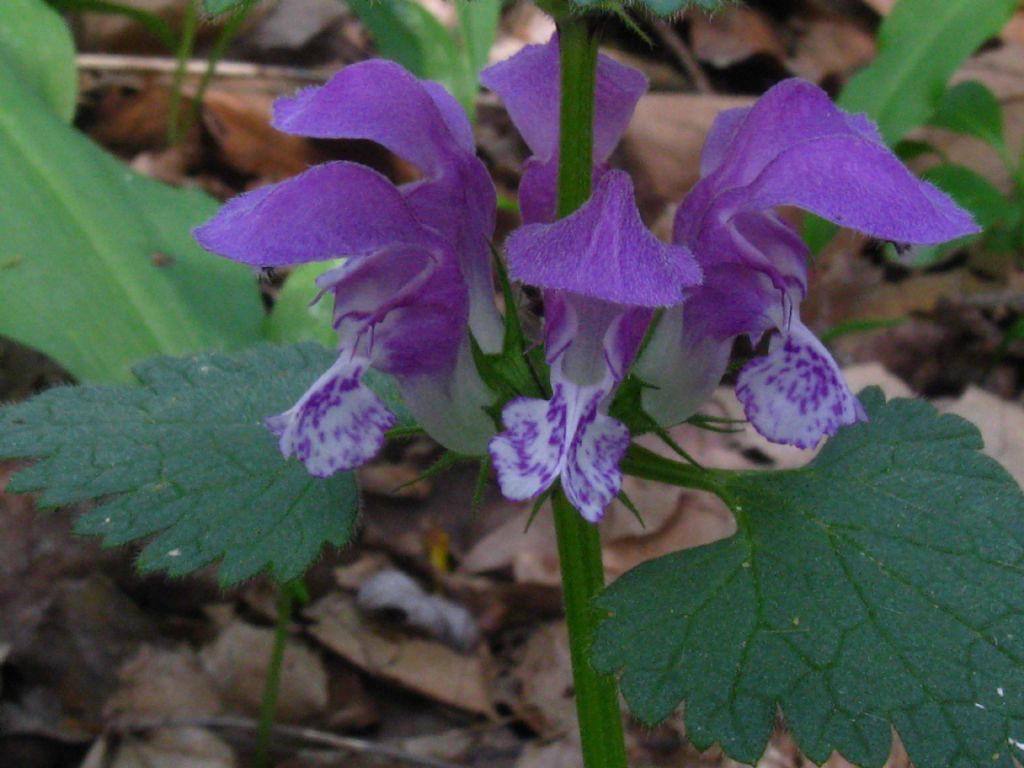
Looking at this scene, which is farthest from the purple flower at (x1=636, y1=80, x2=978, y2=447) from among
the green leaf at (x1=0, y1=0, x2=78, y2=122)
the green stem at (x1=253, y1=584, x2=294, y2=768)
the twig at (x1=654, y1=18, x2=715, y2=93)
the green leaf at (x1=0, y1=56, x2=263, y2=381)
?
the twig at (x1=654, y1=18, x2=715, y2=93)

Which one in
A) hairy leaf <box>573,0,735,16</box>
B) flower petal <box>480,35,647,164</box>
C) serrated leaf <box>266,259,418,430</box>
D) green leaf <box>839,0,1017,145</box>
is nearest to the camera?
hairy leaf <box>573,0,735,16</box>

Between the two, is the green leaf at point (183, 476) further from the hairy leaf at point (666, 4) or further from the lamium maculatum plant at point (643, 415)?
the hairy leaf at point (666, 4)

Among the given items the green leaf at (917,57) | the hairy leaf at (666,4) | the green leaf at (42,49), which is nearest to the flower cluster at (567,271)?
the hairy leaf at (666,4)

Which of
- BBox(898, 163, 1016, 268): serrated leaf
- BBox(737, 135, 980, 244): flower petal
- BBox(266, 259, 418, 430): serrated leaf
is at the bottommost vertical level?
BBox(266, 259, 418, 430): serrated leaf

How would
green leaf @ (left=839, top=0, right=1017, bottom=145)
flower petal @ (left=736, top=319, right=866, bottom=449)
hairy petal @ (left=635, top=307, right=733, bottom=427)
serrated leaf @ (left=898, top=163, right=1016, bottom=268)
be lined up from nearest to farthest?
flower petal @ (left=736, top=319, right=866, bottom=449) < hairy petal @ (left=635, top=307, right=733, bottom=427) < serrated leaf @ (left=898, top=163, right=1016, bottom=268) < green leaf @ (left=839, top=0, right=1017, bottom=145)

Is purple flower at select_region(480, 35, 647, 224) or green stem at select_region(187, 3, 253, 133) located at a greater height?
purple flower at select_region(480, 35, 647, 224)

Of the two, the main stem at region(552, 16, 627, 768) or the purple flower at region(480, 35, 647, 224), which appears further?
the purple flower at region(480, 35, 647, 224)

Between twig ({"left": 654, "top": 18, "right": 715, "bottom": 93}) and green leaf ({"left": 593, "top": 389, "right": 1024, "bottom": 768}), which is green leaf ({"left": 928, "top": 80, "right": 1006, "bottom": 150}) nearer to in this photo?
twig ({"left": 654, "top": 18, "right": 715, "bottom": 93})
